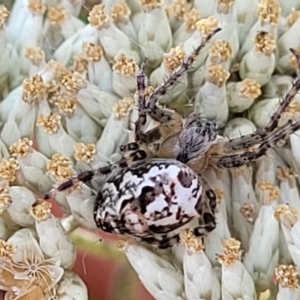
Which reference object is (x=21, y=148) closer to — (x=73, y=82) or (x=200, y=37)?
(x=73, y=82)

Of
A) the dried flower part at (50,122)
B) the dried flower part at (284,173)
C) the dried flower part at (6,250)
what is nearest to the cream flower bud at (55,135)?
the dried flower part at (50,122)

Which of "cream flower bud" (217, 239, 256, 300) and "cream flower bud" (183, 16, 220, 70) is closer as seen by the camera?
"cream flower bud" (217, 239, 256, 300)

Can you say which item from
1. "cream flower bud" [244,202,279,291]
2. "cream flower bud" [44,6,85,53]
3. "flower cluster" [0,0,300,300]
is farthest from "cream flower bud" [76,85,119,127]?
"cream flower bud" [244,202,279,291]

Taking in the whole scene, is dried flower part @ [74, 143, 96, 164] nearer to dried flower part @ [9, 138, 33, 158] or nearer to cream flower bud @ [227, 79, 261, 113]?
dried flower part @ [9, 138, 33, 158]

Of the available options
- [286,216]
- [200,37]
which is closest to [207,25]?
[200,37]

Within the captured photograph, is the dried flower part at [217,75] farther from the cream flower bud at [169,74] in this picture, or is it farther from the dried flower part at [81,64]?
the dried flower part at [81,64]

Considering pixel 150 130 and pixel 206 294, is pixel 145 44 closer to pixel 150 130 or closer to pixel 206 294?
pixel 150 130
